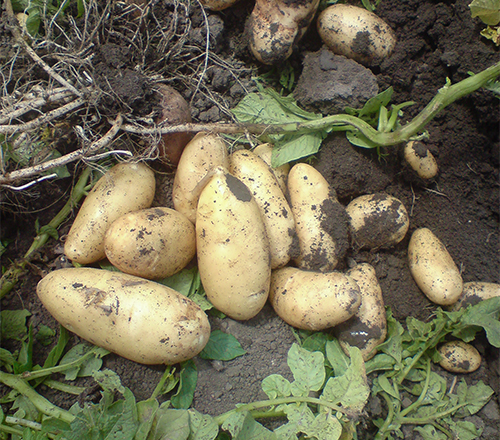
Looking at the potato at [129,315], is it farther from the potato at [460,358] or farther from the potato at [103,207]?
the potato at [460,358]

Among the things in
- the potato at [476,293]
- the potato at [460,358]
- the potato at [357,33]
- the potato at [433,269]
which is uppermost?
the potato at [357,33]

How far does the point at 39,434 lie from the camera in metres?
1.03

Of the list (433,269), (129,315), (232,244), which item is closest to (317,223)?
(232,244)

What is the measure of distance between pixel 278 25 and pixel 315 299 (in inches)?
36.9

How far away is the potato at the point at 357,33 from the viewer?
140 centimetres

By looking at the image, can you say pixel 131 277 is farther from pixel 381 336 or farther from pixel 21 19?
pixel 21 19

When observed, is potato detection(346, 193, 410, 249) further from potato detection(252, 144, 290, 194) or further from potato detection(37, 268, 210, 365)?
potato detection(37, 268, 210, 365)

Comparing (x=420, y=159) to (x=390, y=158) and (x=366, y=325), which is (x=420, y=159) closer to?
(x=390, y=158)

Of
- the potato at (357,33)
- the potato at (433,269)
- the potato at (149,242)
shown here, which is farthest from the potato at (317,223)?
the potato at (357,33)

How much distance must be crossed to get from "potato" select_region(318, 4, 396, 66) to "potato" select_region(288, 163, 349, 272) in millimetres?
488

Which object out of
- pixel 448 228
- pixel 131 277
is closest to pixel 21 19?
pixel 131 277

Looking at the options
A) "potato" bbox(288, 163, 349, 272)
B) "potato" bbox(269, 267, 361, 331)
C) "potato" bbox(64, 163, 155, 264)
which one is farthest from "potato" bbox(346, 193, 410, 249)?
"potato" bbox(64, 163, 155, 264)

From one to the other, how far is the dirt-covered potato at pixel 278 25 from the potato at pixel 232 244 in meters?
0.51

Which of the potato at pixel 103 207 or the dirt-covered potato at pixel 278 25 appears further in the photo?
the dirt-covered potato at pixel 278 25
